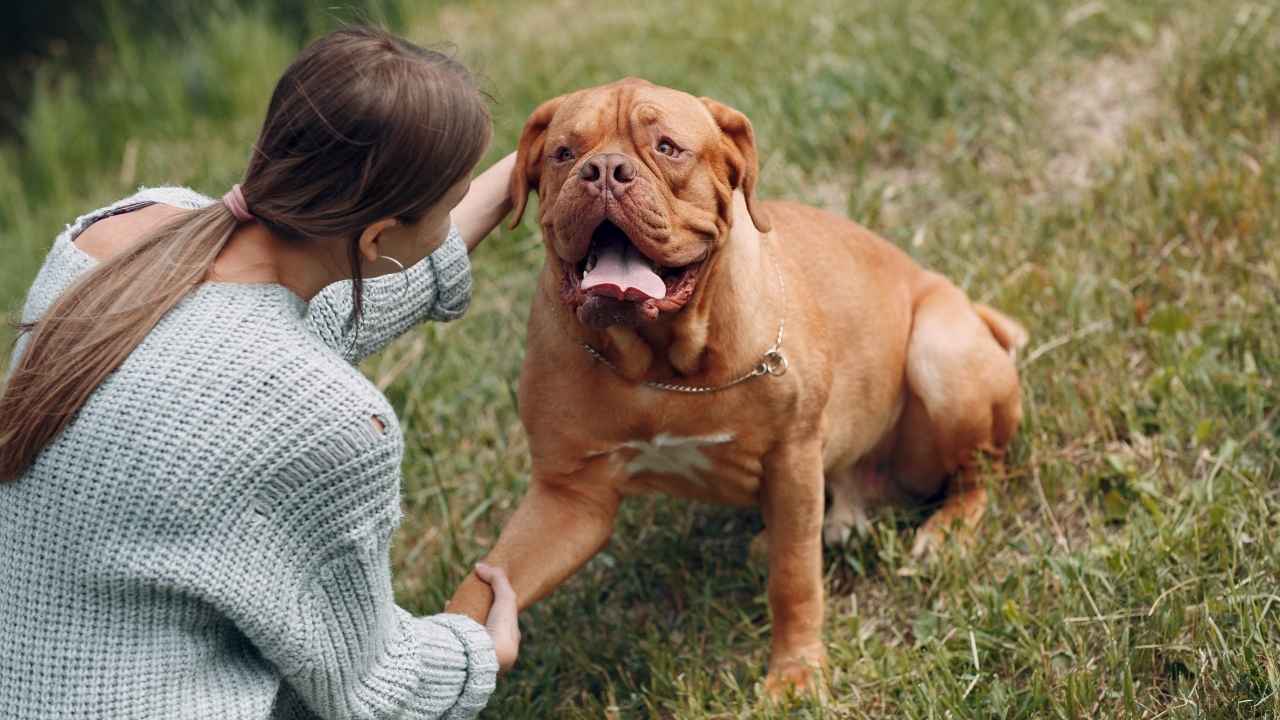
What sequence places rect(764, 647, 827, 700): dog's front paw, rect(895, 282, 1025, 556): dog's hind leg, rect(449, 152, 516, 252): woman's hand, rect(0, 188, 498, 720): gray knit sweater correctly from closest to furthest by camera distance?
1. rect(0, 188, 498, 720): gray knit sweater
2. rect(764, 647, 827, 700): dog's front paw
3. rect(449, 152, 516, 252): woman's hand
4. rect(895, 282, 1025, 556): dog's hind leg

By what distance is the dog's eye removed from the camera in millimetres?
3045

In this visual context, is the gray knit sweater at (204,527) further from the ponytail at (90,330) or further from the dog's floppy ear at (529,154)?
the dog's floppy ear at (529,154)

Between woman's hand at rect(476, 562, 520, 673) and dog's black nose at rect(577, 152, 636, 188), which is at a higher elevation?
dog's black nose at rect(577, 152, 636, 188)

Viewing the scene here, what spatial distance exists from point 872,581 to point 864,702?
0.58 meters

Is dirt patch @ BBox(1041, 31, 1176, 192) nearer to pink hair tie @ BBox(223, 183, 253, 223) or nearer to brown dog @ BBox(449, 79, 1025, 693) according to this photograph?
brown dog @ BBox(449, 79, 1025, 693)

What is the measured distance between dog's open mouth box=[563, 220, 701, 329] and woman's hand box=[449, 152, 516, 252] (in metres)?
0.55

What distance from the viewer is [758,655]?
12.0 feet

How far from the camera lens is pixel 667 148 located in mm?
3051

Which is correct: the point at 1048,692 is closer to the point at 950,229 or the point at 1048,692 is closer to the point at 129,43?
the point at 950,229

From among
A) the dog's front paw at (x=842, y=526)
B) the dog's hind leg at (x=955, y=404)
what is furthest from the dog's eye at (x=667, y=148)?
the dog's front paw at (x=842, y=526)

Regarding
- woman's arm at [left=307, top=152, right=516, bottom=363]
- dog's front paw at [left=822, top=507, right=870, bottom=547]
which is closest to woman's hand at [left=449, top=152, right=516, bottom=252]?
woman's arm at [left=307, top=152, right=516, bottom=363]

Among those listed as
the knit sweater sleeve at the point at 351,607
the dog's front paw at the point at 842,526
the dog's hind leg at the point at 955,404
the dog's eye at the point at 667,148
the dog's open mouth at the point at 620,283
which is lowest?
the dog's front paw at the point at 842,526

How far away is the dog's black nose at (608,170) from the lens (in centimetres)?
A: 291

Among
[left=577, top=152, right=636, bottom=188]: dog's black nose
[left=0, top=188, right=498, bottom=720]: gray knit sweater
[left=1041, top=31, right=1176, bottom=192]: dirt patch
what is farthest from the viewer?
[left=1041, top=31, right=1176, bottom=192]: dirt patch
